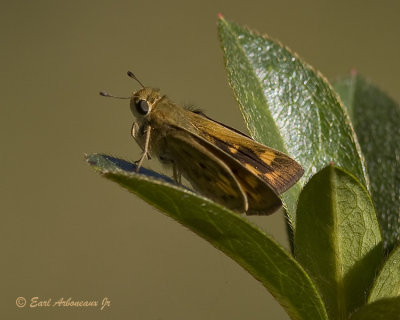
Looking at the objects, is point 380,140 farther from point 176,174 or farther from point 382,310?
point 382,310

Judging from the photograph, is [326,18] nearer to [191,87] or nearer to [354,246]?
[191,87]

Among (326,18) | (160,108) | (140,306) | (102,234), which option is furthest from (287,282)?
(326,18)

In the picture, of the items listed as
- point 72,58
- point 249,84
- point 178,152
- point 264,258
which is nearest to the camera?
point 264,258

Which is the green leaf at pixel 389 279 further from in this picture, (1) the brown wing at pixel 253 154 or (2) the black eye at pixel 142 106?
(2) the black eye at pixel 142 106

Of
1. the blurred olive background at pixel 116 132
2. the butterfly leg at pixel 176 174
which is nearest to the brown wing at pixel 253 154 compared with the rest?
the butterfly leg at pixel 176 174

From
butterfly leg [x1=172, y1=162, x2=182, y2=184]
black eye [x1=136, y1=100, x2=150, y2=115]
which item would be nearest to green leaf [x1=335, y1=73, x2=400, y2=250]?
butterfly leg [x1=172, y1=162, x2=182, y2=184]

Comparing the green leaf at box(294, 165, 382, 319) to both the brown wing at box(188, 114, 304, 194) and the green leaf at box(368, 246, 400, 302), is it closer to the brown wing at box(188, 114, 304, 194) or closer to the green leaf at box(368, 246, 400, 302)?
the green leaf at box(368, 246, 400, 302)

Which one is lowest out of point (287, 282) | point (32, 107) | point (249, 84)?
point (32, 107)
